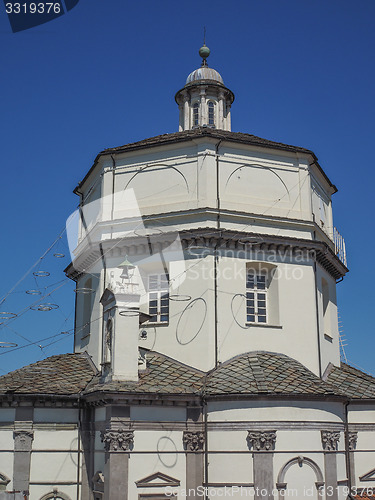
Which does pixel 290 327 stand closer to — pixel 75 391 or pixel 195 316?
pixel 195 316

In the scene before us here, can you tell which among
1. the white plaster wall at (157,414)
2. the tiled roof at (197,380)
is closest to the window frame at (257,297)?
the tiled roof at (197,380)

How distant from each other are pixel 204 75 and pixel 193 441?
19412mm

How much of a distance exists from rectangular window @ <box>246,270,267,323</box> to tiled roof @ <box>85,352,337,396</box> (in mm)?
1677

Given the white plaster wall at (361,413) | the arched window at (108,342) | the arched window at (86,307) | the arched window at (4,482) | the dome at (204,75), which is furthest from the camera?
the dome at (204,75)

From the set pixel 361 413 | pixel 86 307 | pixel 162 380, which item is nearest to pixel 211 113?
pixel 86 307

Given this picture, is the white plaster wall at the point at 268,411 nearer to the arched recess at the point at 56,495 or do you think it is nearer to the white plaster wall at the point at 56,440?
A: the white plaster wall at the point at 56,440

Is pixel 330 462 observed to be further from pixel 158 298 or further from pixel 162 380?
pixel 158 298

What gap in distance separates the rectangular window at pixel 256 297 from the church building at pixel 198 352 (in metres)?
0.06

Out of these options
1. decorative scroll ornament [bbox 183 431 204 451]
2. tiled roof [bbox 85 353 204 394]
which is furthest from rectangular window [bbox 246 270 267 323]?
decorative scroll ornament [bbox 183 431 204 451]

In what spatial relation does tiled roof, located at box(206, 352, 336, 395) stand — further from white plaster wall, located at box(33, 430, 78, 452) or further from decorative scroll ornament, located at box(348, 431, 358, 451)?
white plaster wall, located at box(33, 430, 78, 452)

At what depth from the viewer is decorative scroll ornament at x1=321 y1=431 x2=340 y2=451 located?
870 inches

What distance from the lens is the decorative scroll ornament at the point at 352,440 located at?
2491cm

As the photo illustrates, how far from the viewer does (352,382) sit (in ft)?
86.4

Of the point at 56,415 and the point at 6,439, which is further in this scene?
the point at 56,415
